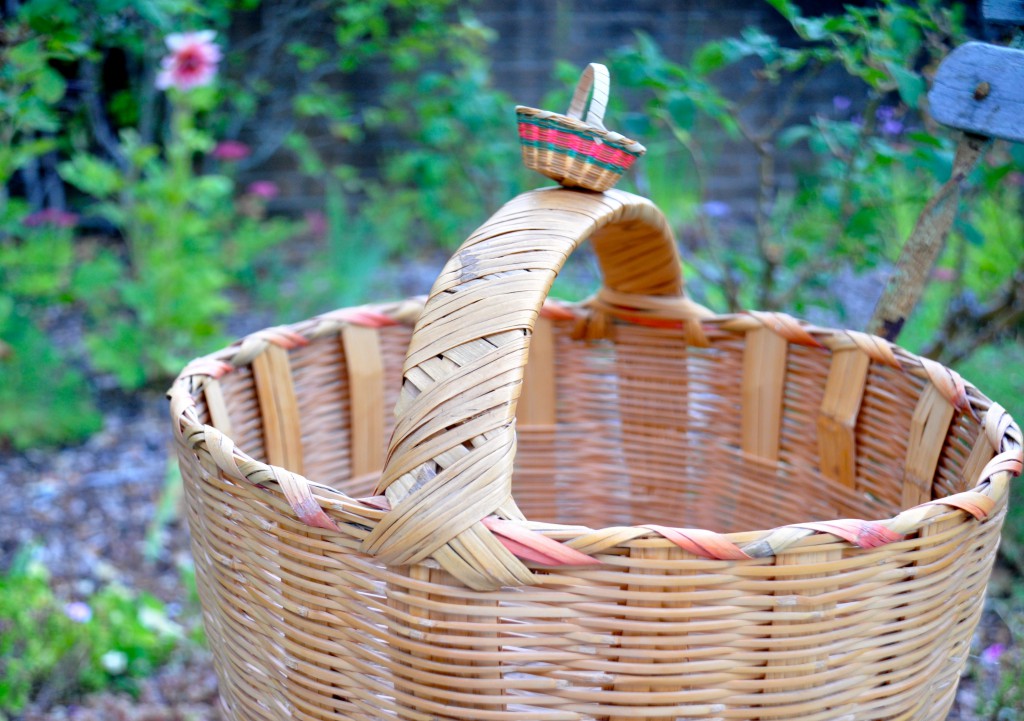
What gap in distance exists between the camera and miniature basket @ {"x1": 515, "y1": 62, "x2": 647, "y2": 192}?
731 millimetres

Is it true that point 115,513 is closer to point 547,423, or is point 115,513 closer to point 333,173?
point 547,423

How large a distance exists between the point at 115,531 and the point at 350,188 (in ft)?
5.53

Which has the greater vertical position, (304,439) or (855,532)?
(855,532)

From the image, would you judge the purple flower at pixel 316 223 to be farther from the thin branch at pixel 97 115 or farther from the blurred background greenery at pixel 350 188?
the thin branch at pixel 97 115

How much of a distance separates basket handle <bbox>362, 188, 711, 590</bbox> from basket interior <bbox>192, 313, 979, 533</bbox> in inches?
15.6

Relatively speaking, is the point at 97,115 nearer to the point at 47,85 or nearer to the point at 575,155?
the point at 47,85

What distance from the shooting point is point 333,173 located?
3.21m

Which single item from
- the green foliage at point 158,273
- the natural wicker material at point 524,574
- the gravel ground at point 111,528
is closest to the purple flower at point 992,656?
the natural wicker material at point 524,574

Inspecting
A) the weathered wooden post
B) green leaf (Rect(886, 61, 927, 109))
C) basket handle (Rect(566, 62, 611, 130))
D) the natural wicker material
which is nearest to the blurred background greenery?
green leaf (Rect(886, 61, 927, 109))

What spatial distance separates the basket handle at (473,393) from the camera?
21.7 inches

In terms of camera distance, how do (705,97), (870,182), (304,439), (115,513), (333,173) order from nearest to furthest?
(304,439) → (705,97) → (870,182) → (115,513) → (333,173)

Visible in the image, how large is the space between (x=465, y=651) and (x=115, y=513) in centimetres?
148

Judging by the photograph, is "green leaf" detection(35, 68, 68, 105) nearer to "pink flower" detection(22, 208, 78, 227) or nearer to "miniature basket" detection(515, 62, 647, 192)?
"miniature basket" detection(515, 62, 647, 192)

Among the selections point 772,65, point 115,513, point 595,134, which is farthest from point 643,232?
point 115,513
